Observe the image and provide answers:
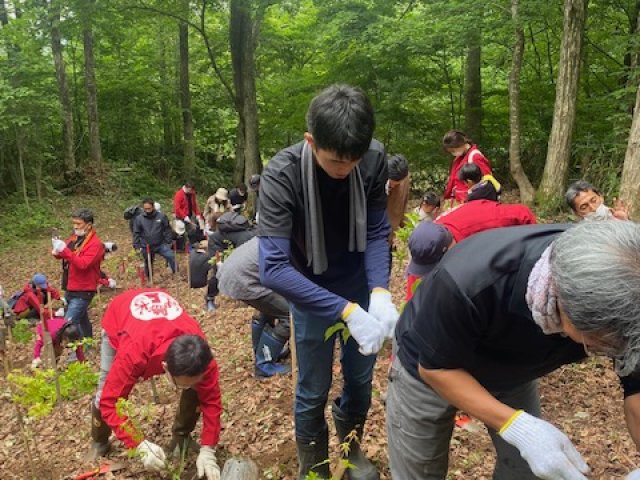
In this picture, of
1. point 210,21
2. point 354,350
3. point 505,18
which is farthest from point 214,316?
point 210,21

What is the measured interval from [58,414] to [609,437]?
4708 millimetres

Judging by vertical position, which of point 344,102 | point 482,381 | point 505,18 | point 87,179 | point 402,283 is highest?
point 505,18

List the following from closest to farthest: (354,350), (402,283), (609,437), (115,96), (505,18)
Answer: (354,350) → (609,437) → (402,283) → (505,18) → (115,96)

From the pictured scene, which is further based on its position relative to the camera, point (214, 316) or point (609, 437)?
point (214, 316)

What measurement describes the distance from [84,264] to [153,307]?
3774mm

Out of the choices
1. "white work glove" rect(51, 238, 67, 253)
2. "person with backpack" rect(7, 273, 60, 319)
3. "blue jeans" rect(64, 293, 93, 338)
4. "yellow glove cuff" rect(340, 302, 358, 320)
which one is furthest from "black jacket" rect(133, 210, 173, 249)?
"yellow glove cuff" rect(340, 302, 358, 320)

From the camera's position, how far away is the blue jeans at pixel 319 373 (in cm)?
253

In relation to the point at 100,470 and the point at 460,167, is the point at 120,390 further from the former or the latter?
the point at 460,167

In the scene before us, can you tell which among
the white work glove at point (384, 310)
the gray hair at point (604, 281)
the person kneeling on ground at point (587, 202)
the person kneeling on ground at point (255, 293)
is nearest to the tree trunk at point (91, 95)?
the person kneeling on ground at point (255, 293)

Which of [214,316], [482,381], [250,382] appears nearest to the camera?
[482,381]

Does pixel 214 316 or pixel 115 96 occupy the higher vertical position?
pixel 115 96

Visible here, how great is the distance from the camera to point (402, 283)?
6613 millimetres

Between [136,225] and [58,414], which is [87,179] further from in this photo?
[58,414]

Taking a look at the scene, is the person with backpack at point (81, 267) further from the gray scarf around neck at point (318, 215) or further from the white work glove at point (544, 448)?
the white work glove at point (544, 448)
